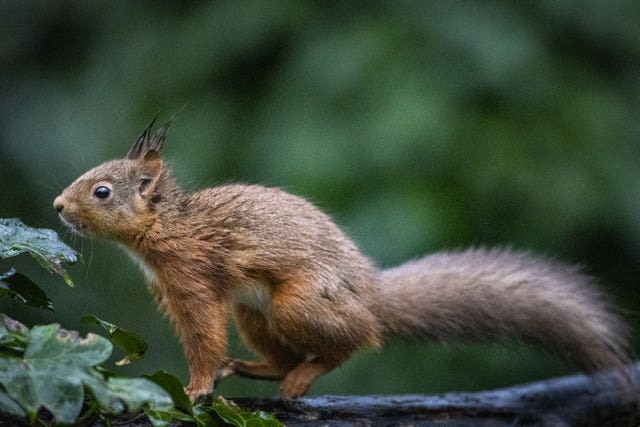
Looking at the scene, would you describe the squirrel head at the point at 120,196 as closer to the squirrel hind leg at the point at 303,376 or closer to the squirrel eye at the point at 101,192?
the squirrel eye at the point at 101,192

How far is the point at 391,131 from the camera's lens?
5066 millimetres

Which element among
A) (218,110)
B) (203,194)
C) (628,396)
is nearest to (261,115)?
(218,110)

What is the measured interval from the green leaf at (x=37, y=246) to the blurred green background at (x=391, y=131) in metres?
2.17

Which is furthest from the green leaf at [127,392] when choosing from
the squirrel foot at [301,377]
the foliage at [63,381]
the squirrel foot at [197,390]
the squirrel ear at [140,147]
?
the squirrel ear at [140,147]

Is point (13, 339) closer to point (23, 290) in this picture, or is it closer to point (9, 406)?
point (9, 406)

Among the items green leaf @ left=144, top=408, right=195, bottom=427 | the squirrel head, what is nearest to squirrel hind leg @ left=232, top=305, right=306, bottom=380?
the squirrel head

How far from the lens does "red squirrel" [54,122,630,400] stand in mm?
3555

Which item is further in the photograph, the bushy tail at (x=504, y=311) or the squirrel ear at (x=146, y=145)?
the bushy tail at (x=504, y=311)

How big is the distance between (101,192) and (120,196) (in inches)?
2.8

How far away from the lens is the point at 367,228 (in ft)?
16.3

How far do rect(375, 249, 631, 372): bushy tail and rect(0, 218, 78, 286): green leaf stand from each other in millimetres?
1479

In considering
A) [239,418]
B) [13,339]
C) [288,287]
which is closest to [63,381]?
[13,339]

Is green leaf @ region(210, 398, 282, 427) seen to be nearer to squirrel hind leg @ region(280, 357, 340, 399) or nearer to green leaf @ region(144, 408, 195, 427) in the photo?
green leaf @ region(144, 408, 195, 427)

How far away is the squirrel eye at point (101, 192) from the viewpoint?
3.62 meters
